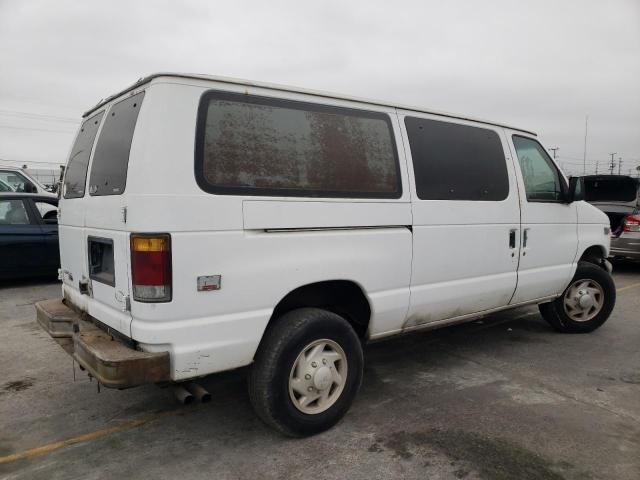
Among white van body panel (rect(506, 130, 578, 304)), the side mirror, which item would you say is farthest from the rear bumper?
the side mirror

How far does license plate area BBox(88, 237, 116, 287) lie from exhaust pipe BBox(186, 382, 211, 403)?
0.76 metres

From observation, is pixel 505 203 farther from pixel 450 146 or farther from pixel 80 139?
pixel 80 139

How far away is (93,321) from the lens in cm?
331

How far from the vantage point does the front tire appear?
2.96 m

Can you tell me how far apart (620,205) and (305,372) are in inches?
352

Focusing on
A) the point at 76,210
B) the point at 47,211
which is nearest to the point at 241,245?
the point at 76,210

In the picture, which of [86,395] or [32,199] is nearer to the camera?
[86,395]

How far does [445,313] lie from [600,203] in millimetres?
7684

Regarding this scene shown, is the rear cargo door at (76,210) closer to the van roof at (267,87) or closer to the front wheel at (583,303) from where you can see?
the van roof at (267,87)

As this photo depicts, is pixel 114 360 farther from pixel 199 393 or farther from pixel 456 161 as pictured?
pixel 456 161

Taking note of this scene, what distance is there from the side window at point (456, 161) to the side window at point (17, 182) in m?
9.66

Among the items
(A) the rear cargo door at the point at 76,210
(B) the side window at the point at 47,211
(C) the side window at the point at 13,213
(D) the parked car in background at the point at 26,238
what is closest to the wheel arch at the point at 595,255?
(A) the rear cargo door at the point at 76,210

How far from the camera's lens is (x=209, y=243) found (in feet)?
8.91

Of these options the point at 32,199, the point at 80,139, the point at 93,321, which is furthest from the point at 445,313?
the point at 32,199
